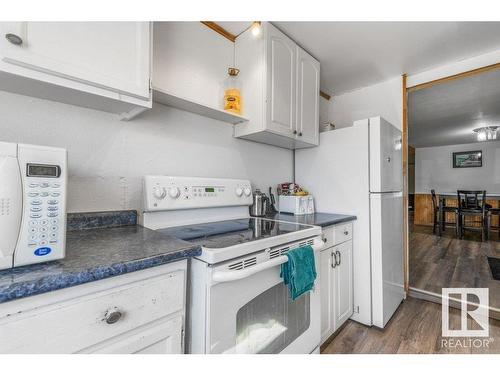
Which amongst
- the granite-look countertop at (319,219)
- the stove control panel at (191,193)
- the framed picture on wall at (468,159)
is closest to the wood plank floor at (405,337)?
the granite-look countertop at (319,219)

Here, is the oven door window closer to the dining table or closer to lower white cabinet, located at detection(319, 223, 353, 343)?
lower white cabinet, located at detection(319, 223, 353, 343)

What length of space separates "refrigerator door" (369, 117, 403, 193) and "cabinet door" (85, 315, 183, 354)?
159cm

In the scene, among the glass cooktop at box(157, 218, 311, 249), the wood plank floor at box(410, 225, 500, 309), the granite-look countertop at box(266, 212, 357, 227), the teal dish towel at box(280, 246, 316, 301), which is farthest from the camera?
the wood plank floor at box(410, 225, 500, 309)

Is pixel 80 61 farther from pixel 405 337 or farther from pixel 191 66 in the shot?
pixel 405 337

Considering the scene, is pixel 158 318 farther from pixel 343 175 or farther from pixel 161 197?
pixel 343 175

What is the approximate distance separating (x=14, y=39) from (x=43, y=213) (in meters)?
0.55

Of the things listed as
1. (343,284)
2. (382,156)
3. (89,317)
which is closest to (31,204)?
(89,317)

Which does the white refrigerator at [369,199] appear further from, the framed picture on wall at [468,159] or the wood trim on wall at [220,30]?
the framed picture on wall at [468,159]

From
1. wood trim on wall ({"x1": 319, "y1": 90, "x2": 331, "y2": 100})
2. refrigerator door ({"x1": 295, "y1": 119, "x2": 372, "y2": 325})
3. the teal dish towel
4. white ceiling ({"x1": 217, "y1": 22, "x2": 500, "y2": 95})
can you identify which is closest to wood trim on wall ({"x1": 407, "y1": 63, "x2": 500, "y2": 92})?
white ceiling ({"x1": 217, "y1": 22, "x2": 500, "y2": 95})

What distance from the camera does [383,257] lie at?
1.80 m

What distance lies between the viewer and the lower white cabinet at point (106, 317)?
0.56m

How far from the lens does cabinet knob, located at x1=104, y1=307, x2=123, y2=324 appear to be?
662 millimetres

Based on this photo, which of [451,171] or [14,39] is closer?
[14,39]
